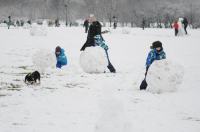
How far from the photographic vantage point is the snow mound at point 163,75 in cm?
984

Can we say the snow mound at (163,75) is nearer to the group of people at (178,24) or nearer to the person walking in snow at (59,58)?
the person walking in snow at (59,58)

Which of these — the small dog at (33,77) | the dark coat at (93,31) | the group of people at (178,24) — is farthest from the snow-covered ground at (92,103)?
the group of people at (178,24)

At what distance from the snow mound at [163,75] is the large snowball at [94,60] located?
2963 millimetres

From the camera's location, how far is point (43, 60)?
13.0 metres

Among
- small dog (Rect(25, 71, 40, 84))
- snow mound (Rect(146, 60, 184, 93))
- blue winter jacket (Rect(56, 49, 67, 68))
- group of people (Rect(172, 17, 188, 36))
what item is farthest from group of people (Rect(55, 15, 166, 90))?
group of people (Rect(172, 17, 188, 36))

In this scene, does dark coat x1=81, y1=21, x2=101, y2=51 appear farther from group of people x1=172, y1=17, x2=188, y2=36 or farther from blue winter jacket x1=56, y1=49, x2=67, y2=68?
group of people x1=172, y1=17, x2=188, y2=36

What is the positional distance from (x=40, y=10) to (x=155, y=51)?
128879mm

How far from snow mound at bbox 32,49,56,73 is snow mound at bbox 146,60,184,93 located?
160 inches

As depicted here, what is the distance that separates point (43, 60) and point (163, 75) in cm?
444

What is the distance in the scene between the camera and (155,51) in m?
10.5

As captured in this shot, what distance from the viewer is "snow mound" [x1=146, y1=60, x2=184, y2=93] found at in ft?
32.3

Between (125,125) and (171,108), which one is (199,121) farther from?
(125,125)

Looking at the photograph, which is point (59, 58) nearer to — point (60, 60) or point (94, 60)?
point (60, 60)

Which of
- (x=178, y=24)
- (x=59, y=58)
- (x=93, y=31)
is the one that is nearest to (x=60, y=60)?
(x=59, y=58)
